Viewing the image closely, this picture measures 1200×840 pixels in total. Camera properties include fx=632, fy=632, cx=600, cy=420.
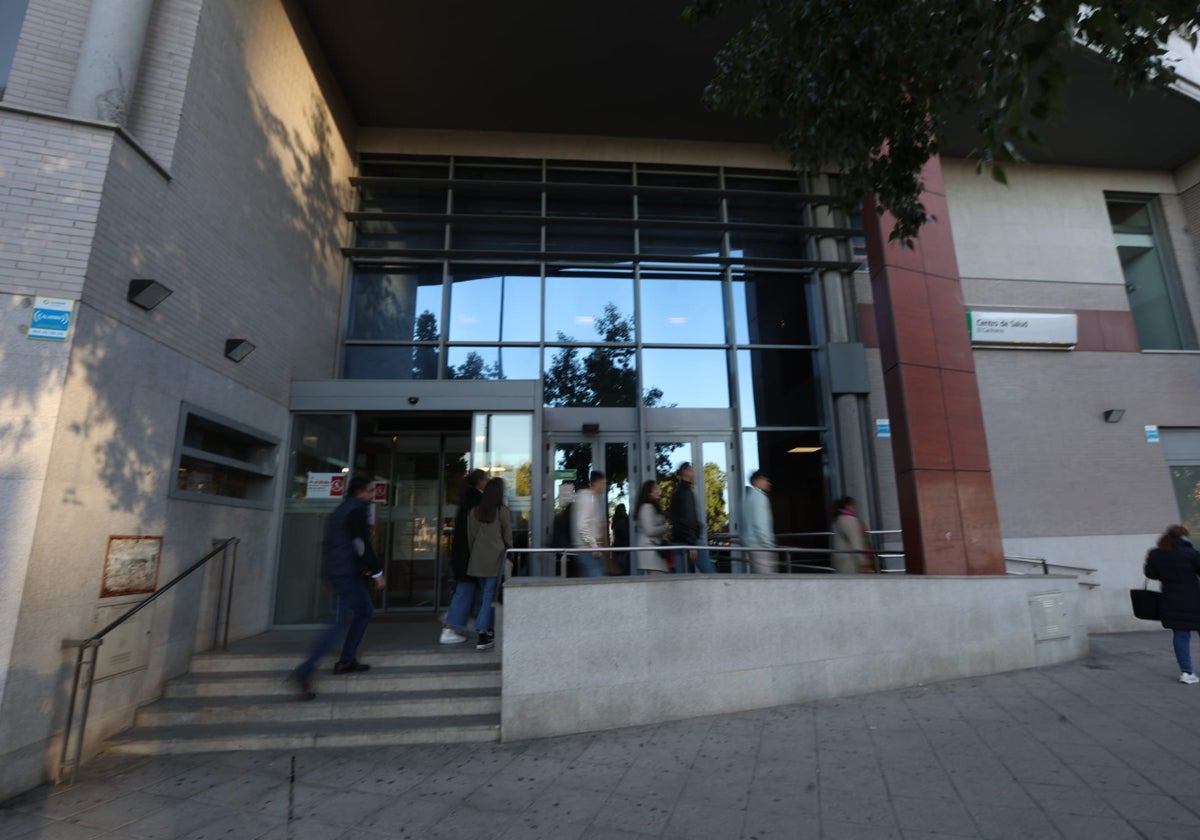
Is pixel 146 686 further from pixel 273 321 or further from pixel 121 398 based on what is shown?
pixel 273 321

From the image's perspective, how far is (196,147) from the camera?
6.39m

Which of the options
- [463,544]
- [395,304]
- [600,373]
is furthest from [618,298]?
[463,544]

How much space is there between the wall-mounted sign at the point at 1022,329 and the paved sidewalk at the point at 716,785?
25.0 ft

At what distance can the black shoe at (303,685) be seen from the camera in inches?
210

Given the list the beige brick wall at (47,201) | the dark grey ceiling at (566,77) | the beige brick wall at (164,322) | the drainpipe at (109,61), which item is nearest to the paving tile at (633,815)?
the beige brick wall at (164,322)

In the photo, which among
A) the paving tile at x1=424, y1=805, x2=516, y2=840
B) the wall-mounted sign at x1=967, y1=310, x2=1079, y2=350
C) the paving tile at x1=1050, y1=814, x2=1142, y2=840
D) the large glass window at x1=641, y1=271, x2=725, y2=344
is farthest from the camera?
the wall-mounted sign at x1=967, y1=310, x2=1079, y2=350

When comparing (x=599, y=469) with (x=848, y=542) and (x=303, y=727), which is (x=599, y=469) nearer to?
(x=848, y=542)

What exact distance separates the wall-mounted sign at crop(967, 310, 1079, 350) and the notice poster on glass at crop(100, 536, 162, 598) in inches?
499

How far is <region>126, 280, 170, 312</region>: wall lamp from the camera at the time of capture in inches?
212

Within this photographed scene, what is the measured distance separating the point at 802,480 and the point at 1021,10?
26.6 feet

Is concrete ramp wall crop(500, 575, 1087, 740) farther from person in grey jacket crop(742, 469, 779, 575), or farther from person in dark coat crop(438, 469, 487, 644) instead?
person in dark coat crop(438, 469, 487, 644)

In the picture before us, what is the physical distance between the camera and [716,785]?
4105mm

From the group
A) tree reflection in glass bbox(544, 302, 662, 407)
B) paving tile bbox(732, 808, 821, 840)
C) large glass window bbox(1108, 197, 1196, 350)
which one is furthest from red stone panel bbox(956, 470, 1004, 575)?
large glass window bbox(1108, 197, 1196, 350)

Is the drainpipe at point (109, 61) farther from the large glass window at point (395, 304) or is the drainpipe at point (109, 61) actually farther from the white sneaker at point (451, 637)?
the white sneaker at point (451, 637)
